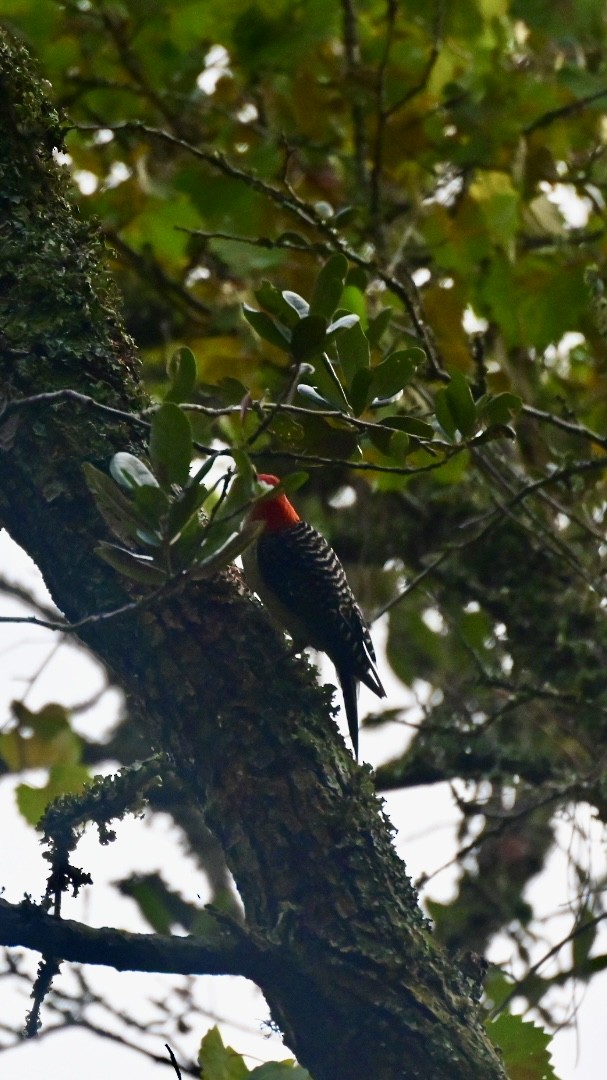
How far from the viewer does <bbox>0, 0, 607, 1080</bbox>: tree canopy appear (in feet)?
6.11

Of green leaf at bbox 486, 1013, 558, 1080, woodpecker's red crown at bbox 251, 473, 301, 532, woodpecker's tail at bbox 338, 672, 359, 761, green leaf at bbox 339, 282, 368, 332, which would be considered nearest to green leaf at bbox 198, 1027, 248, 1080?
green leaf at bbox 486, 1013, 558, 1080

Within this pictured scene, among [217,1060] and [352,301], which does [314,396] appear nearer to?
[352,301]

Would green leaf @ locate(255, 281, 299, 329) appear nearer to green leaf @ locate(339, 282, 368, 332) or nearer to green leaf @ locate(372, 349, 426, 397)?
green leaf @ locate(372, 349, 426, 397)

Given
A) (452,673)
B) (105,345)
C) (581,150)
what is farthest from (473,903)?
(105,345)

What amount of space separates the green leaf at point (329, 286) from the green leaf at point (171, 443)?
36 cm

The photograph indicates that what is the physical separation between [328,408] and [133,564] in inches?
21.2

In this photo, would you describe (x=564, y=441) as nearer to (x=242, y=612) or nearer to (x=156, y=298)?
(x=242, y=612)

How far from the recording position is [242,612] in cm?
205

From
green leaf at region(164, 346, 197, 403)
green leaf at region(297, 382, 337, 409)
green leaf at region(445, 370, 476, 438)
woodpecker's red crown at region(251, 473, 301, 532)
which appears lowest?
green leaf at region(164, 346, 197, 403)

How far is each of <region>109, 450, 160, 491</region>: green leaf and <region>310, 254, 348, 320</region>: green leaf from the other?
42 cm

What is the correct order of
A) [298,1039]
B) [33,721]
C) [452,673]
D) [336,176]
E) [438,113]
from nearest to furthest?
[298,1039] → [33,721] → [438,113] → [452,673] → [336,176]

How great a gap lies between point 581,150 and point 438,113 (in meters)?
0.72

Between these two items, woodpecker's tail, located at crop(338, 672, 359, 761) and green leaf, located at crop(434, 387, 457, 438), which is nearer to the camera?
green leaf, located at crop(434, 387, 457, 438)


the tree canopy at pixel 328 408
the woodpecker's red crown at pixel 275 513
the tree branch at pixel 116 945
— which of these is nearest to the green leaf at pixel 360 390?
the tree canopy at pixel 328 408
